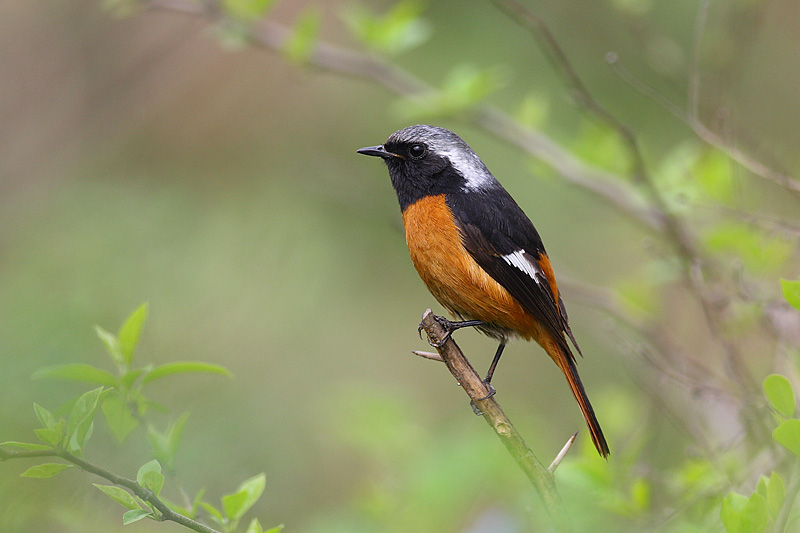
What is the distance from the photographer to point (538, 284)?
307 cm

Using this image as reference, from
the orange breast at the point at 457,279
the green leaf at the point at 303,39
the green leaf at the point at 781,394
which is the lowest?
the orange breast at the point at 457,279

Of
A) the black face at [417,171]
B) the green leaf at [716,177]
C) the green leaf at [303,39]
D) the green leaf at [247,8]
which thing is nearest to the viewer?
the black face at [417,171]

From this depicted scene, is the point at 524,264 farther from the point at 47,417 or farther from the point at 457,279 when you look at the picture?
the point at 47,417

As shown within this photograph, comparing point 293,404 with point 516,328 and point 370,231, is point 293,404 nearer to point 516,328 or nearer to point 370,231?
point 370,231

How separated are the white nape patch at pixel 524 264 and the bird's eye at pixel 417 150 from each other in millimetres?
683

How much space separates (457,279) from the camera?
3.08m

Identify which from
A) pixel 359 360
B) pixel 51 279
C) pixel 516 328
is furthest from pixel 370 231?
pixel 516 328

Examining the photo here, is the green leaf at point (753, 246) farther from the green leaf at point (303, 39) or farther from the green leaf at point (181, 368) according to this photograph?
the green leaf at point (181, 368)

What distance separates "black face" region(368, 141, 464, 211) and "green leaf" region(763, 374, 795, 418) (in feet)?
6.01

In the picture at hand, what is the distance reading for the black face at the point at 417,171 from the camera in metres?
3.37

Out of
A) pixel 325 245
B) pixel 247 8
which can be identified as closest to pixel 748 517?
pixel 247 8

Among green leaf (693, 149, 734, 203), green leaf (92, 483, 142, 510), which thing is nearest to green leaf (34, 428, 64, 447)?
green leaf (92, 483, 142, 510)

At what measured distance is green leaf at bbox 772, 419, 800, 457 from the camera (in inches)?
60.4

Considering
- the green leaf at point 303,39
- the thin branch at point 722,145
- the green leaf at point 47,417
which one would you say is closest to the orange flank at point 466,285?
the thin branch at point 722,145
